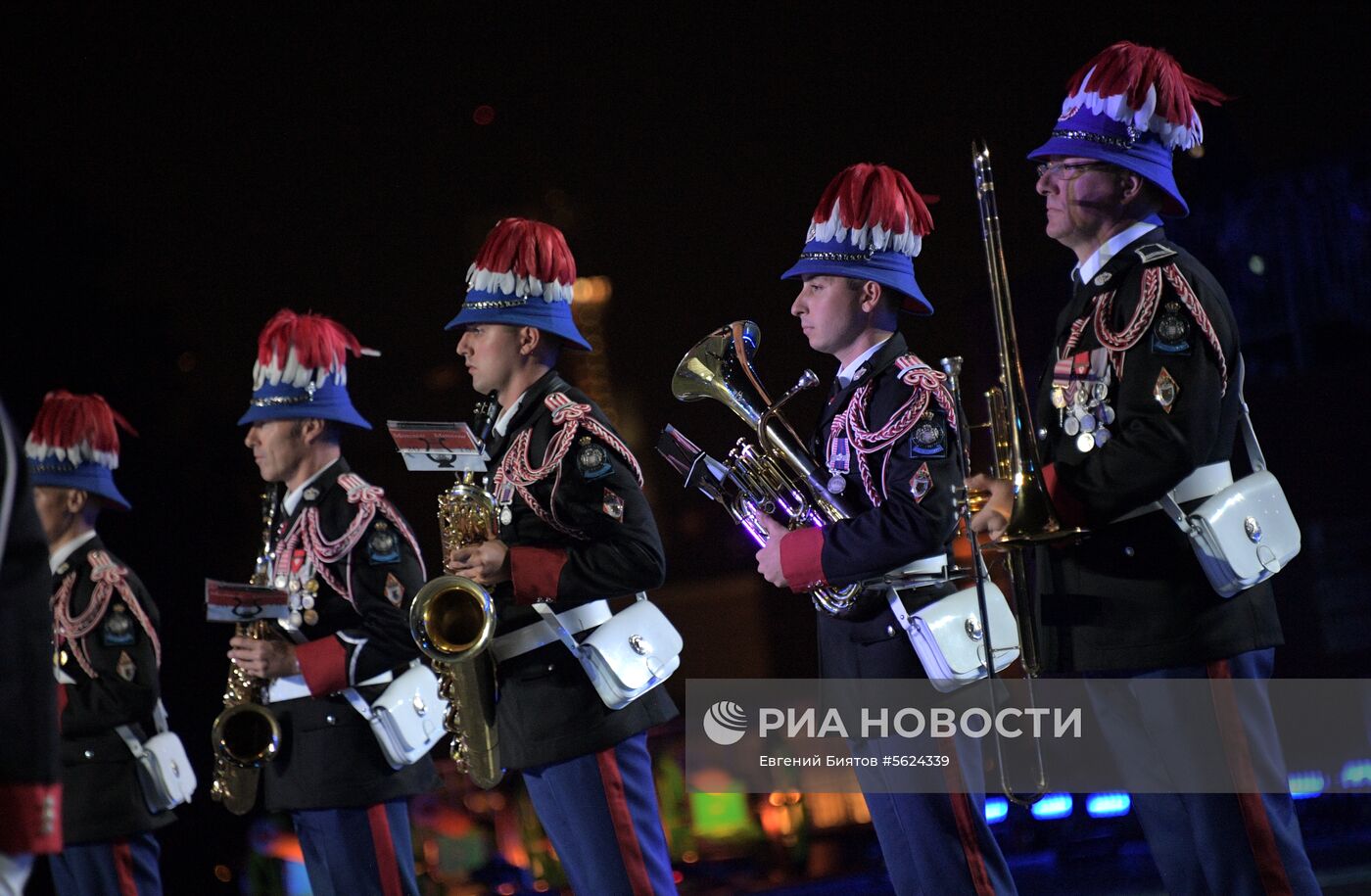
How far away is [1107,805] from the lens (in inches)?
204

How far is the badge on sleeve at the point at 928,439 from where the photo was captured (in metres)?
3.08

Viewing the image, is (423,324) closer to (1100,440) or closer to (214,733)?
(214,733)

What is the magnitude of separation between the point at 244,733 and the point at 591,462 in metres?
1.40

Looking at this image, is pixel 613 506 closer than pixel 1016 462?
No

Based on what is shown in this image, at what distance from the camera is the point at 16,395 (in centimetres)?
620

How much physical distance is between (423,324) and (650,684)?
3.31 meters

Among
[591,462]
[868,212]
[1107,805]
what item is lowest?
[1107,805]

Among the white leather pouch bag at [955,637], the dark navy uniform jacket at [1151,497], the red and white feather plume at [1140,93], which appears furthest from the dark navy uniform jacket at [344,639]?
the red and white feather plume at [1140,93]

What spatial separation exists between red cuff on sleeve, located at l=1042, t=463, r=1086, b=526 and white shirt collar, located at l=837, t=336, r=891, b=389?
0.71m

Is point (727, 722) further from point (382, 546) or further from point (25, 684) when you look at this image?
point (25, 684)

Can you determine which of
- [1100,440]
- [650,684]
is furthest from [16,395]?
[1100,440]

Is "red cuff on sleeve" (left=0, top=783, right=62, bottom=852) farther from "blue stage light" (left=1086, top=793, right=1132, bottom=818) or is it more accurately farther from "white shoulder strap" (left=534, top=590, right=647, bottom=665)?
"blue stage light" (left=1086, top=793, right=1132, bottom=818)

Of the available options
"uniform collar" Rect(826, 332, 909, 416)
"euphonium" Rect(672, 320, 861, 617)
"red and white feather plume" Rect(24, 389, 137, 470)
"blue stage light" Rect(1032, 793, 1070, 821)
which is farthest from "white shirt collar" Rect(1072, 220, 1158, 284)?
"red and white feather plume" Rect(24, 389, 137, 470)

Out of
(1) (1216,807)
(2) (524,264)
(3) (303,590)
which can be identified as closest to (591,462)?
(2) (524,264)
